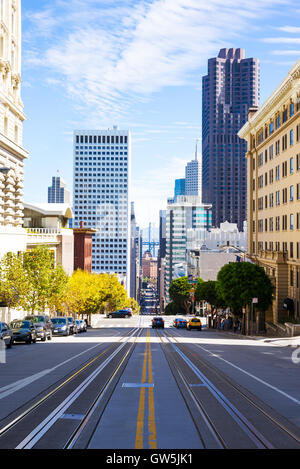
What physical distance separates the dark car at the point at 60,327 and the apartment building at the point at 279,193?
947 inches

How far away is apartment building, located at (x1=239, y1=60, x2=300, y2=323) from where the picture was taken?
61.6m

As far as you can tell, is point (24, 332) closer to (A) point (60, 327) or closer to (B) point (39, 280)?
(A) point (60, 327)

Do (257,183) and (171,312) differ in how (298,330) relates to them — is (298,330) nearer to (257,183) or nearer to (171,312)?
(257,183)

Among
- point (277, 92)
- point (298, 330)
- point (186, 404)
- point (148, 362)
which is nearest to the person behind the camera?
point (186, 404)

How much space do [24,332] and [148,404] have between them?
25.8m

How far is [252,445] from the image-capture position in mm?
10461

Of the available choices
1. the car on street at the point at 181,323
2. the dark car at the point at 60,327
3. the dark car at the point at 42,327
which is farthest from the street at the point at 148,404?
the car on street at the point at 181,323

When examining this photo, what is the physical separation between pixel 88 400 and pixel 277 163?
193 ft

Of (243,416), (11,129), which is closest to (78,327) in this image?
(11,129)

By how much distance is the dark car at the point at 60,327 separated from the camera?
5138 centimetres

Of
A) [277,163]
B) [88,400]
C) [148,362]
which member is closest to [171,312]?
[277,163]

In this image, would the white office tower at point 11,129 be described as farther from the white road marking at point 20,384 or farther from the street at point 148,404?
the white road marking at point 20,384

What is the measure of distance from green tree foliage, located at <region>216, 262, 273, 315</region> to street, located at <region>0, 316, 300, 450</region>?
1366 inches

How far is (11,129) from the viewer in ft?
206
